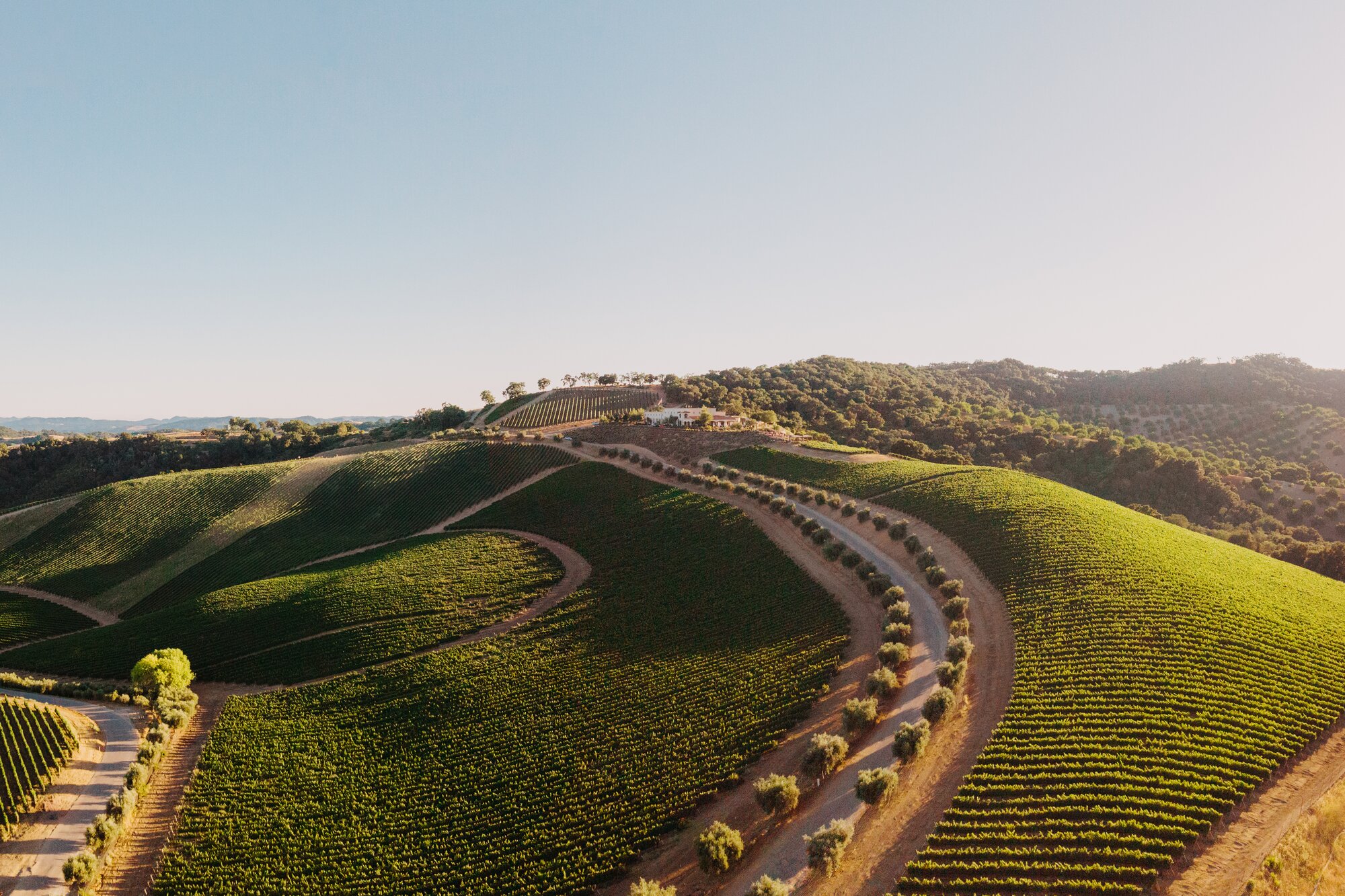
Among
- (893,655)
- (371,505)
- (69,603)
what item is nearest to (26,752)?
(69,603)

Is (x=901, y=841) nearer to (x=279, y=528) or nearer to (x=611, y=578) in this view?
(x=611, y=578)

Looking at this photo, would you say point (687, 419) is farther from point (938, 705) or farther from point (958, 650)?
point (938, 705)

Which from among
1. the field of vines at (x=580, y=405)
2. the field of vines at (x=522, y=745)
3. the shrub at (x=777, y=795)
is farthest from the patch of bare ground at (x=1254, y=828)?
the field of vines at (x=580, y=405)

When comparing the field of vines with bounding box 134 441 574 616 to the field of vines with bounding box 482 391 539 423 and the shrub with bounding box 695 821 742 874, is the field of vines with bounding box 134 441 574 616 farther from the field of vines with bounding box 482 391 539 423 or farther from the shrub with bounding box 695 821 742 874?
the shrub with bounding box 695 821 742 874

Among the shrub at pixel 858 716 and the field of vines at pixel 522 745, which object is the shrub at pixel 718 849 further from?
the shrub at pixel 858 716

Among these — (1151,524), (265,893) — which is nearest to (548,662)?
(265,893)

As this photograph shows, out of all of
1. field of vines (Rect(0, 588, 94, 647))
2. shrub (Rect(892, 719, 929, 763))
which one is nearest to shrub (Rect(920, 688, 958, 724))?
shrub (Rect(892, 719, 929, 763))
